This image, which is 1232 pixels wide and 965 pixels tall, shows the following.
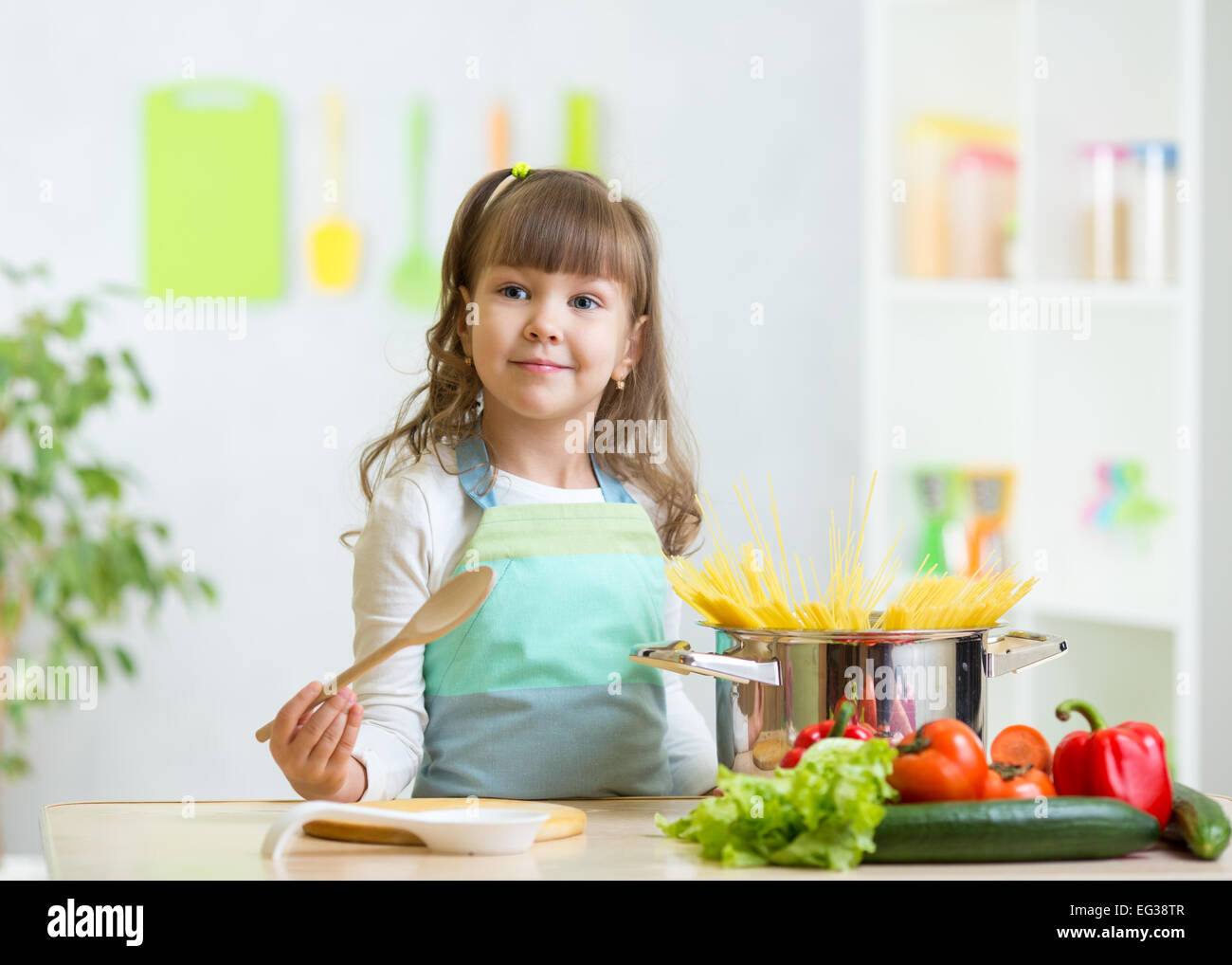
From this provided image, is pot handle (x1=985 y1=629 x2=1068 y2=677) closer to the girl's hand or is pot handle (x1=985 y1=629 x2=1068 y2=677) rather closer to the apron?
the apron

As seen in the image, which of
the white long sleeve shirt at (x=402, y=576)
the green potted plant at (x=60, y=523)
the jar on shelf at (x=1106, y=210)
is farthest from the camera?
the jar on shelf at (x=1106, y=210)

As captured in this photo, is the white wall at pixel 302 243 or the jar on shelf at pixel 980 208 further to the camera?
the jar on shelf at pixel 980 208

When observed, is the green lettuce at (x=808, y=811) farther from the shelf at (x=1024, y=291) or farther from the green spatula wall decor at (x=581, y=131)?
the green spatula wall decor at (x=581, y=131)

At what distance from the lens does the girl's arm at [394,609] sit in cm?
126

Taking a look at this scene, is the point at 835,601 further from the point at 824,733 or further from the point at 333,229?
the point at 333,229

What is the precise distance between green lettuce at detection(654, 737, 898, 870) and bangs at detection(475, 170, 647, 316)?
0.59 meters

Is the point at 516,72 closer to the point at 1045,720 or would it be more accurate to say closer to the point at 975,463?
the point at 975,463

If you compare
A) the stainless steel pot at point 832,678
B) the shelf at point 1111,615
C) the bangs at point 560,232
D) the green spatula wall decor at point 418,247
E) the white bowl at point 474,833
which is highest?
the green spatula wall decor at point 418,247

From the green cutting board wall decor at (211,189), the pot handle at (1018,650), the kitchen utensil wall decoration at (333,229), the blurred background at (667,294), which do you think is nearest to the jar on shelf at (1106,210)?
the blurred background at (667,294)

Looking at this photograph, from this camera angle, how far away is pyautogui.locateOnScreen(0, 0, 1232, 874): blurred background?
267 cm

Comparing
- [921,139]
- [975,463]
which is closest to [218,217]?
[921,139]

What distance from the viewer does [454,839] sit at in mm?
922

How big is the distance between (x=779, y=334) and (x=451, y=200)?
0.78 m

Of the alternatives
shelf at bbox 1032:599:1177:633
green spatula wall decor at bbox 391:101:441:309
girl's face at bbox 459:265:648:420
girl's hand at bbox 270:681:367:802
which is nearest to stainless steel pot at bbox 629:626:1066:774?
girl's hand at bbox 270:681:367:802
